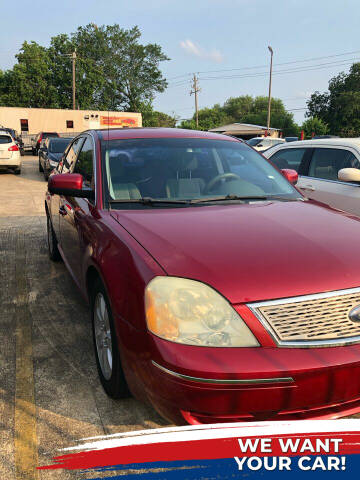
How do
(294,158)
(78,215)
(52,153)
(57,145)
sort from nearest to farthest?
(78,215), (294,158), (52,153), (57,145)

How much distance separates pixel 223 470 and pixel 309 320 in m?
0.80

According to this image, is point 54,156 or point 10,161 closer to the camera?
point 54,156

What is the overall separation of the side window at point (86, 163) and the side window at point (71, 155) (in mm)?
249

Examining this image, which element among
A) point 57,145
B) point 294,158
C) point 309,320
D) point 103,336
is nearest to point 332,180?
point 294,158

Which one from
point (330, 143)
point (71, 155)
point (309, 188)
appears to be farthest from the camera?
point (309, 188)

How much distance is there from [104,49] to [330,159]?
209 feet

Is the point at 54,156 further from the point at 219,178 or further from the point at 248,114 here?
the point at 248,114

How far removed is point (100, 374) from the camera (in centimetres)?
289

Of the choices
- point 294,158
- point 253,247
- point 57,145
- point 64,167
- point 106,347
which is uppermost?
point 57,145

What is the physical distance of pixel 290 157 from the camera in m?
6.27

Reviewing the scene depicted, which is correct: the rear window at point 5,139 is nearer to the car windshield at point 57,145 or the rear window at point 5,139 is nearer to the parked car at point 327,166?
the car windshield at point 57,145

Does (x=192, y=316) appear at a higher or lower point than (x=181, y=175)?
lower

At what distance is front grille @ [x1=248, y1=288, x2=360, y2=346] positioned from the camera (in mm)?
1939

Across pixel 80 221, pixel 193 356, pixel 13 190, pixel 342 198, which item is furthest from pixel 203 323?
pixel 13 190
